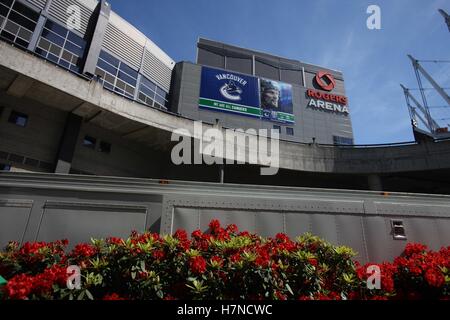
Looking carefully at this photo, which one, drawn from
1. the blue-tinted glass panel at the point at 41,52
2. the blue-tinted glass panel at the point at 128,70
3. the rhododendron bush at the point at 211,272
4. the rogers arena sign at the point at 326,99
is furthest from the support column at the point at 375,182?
the blue-tinted glass panel at the point at 41,52

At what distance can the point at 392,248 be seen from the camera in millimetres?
7496

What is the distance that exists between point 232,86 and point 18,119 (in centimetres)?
2807

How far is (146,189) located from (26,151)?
18.7 m

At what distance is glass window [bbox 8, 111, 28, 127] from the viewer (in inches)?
807

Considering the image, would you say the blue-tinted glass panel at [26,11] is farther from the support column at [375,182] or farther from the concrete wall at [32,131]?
the support column at [375,182]

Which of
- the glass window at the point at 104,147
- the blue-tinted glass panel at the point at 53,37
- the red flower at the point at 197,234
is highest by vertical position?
the blue-tinted glass panel at the point at 53,37

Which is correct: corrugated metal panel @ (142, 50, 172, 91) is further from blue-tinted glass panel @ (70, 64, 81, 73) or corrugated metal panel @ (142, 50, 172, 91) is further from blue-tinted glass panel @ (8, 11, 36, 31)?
blue-tinted glass panel @ (8, 11, 36, 31)

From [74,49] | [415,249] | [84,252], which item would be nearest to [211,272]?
[84,252]

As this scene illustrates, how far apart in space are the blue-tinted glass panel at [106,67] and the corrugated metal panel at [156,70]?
467 cm

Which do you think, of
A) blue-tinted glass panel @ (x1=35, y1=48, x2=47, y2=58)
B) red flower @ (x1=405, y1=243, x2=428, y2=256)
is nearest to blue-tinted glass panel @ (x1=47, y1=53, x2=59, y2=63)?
blue-tinted glass panel @ (x1=35, y1=48, x2=47, y2=58)

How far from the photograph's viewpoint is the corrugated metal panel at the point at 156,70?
3620cm

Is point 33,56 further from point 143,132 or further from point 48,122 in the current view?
point 143,132

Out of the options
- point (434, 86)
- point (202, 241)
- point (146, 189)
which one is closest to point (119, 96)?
point (146, 189)

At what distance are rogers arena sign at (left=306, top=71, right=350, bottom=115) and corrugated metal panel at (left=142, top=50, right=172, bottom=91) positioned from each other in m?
24.0
